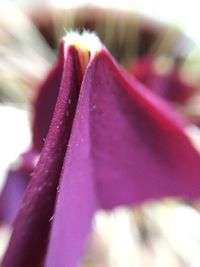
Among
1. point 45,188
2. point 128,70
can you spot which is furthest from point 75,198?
point 128,70

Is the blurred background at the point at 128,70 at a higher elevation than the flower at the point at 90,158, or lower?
higher

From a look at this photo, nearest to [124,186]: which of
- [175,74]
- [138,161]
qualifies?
[138,161]

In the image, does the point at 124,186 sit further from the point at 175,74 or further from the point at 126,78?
the point at 175,74

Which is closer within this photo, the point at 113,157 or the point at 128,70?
the point at 113,157

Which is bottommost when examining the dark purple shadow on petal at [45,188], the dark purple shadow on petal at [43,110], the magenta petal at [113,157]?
the dark purple shadow on petal at [45,188]

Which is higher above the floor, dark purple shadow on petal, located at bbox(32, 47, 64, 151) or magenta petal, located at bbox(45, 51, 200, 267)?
dark purple shadow on petal, located at bbox(32, 47, 64, 151)

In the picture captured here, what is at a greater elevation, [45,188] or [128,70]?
[128,70]

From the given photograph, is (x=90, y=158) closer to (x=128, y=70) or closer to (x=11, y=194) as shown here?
(x=11, y=194)
